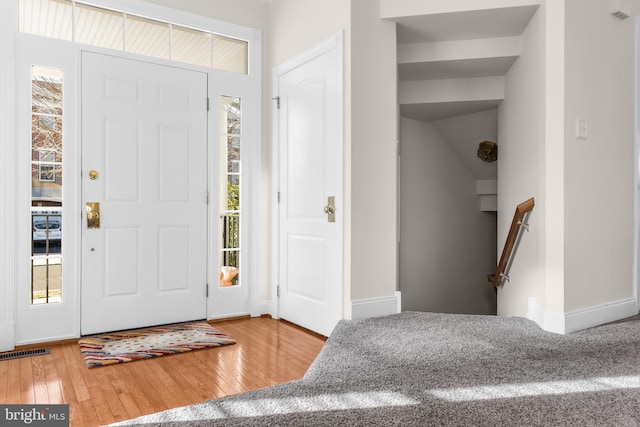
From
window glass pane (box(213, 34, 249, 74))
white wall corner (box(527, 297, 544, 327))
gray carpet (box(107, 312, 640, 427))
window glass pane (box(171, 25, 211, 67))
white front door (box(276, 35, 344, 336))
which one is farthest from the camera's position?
window glass pane (box(213, 34, 249, 74))

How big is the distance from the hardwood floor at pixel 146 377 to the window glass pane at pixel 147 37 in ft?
7.16

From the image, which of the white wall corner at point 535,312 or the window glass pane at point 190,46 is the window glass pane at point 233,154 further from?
the white wall corner at point 535,312

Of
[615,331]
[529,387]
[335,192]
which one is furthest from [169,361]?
[615,331]

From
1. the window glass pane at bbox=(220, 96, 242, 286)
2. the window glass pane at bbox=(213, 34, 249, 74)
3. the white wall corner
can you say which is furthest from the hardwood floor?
the window glass pane at bbox=(213, 34, 249, 74)

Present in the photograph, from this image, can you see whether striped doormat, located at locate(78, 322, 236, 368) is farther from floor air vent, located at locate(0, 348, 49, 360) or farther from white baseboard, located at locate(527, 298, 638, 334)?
white baseboard, located at locate(527, 298, 638, 334)

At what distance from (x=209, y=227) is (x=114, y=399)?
1.69 metres

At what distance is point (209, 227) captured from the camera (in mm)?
3572

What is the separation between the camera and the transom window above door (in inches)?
117

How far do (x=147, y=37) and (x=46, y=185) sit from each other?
1.32 metres

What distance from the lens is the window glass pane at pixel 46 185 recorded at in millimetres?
2938

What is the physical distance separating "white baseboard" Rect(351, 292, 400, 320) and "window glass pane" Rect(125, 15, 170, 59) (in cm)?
238

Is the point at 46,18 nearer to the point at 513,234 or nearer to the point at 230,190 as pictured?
the point at 230,190

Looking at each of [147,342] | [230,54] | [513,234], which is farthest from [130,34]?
[513,234]

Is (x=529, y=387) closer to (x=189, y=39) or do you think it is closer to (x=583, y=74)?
(x=583, y=74)
